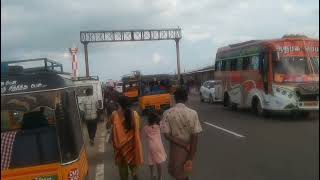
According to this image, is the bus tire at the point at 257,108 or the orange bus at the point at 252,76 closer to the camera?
the orange bus at the point at 252,76

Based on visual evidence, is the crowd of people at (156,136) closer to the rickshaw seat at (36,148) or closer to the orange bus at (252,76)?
the rickshaw seat at (36,148)

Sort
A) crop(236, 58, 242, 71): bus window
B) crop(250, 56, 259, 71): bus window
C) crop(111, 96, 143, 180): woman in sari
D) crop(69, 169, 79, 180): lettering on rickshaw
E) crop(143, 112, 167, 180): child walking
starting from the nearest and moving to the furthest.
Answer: crop(69, 169, 79, 180): lettering on rickshaw
crop(111, 96, 143, 180): woman in sari
crop(143, 112, 167, 180): child walking
crop(250, 56, 259, 71): bus window
crop(236, 58, 242, 71): bus window

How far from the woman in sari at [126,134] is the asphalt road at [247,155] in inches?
64.1

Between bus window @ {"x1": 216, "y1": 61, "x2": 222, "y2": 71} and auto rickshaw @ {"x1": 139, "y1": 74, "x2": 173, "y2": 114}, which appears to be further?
bus window @ {"x1": 216, "y1": 61, "x2": 222, "y2": 71}

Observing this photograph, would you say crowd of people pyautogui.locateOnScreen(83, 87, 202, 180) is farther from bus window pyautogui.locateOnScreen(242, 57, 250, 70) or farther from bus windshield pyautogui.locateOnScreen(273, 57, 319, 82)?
bus window pyautogui.locateOnScreen(242, 57, 250, 70)

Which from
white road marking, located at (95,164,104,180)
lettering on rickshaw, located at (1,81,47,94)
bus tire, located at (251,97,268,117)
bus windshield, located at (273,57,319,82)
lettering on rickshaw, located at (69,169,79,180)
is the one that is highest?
bus windshield, located at (273,57,319,82)

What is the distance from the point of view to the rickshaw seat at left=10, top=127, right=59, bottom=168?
575 centimetres

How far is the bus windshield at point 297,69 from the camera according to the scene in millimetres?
4593

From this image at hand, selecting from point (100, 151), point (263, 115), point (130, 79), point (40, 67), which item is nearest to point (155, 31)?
point (130, 79)

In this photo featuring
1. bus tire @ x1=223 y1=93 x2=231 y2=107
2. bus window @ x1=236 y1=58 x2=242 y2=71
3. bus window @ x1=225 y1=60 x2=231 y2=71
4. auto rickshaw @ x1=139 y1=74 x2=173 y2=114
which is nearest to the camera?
bus window @ x1=236 y1=58 x2=242 y2=71

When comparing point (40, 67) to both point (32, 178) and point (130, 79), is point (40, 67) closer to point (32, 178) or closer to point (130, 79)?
point (32, 178)

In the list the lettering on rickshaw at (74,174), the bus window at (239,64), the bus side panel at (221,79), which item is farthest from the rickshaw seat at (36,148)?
the bus side panel at (221,79)

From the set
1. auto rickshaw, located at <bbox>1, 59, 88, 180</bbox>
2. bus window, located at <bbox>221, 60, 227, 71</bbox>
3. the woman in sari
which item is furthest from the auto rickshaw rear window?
bus window, located at <bbox>221, 60, 227, 71</bbox>

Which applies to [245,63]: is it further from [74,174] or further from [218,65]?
[74,174]
